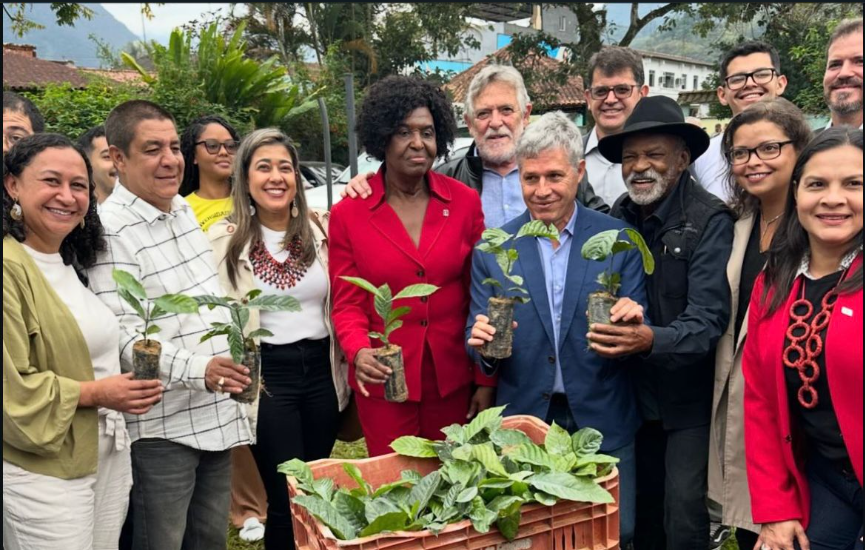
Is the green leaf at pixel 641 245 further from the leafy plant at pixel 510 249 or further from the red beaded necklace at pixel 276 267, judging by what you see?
the red beaded necklace at pixel 276 267

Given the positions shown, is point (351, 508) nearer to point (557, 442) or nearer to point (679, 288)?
point (557, 442)

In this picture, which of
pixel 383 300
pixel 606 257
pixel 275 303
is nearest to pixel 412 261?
pixel 383 300

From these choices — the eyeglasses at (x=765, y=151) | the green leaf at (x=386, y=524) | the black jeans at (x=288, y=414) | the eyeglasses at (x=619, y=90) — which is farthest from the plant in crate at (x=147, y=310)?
the eyeglasses at (x=619, y=90)

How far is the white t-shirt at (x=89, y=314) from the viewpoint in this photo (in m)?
2.33

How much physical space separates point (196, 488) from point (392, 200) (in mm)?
1392

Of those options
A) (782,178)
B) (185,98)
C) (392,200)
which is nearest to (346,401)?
(392,200)

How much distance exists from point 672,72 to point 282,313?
47.1 meters

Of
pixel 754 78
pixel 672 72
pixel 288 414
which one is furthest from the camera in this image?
pixel 672 72

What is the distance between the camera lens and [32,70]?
91.4 ft

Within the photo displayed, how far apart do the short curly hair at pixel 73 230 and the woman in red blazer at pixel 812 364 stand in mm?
2208

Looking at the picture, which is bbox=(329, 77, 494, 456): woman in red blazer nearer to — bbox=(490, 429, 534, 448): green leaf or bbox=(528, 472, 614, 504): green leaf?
bbox=(490, 429, 534, 448): green leaf

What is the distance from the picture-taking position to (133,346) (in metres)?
2.32

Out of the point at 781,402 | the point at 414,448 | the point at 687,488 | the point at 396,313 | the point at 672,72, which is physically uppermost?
the point at 672,72

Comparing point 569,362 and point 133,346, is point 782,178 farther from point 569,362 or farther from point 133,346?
point 133,346
